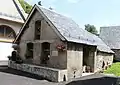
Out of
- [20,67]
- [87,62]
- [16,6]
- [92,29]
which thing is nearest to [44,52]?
[20,67]

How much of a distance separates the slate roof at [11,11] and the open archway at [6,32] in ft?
4.83

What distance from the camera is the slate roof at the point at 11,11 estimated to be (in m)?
25.8

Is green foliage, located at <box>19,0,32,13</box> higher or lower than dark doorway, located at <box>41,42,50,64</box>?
higher

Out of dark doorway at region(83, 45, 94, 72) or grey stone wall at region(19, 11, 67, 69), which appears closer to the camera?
grey stone wall at region(19, 11, 67, 69)

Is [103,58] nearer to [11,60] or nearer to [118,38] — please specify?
[11,60]

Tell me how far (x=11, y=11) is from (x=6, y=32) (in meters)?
3.42

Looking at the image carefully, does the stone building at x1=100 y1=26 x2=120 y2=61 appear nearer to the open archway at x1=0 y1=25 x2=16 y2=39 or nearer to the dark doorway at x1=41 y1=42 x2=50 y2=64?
the open archway at x1=0 y1=25 x2=16 y2=39

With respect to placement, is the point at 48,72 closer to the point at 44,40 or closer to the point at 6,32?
the point at 44,40

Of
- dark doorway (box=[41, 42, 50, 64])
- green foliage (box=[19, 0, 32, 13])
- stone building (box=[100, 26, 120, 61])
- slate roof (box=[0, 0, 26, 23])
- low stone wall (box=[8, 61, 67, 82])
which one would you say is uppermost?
green foliage (box=[19, 0, 32, 13])

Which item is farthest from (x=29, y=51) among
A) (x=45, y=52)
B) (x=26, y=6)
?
(x=26, y=6)

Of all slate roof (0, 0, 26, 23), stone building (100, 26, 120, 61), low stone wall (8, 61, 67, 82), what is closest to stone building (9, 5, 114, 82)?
low stone wall (8, 61, 67, 82)

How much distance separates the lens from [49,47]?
630 inches

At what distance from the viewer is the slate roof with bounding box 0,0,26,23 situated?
1017 inches

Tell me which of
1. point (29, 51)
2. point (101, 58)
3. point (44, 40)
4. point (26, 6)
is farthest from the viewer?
point (26, 6)
